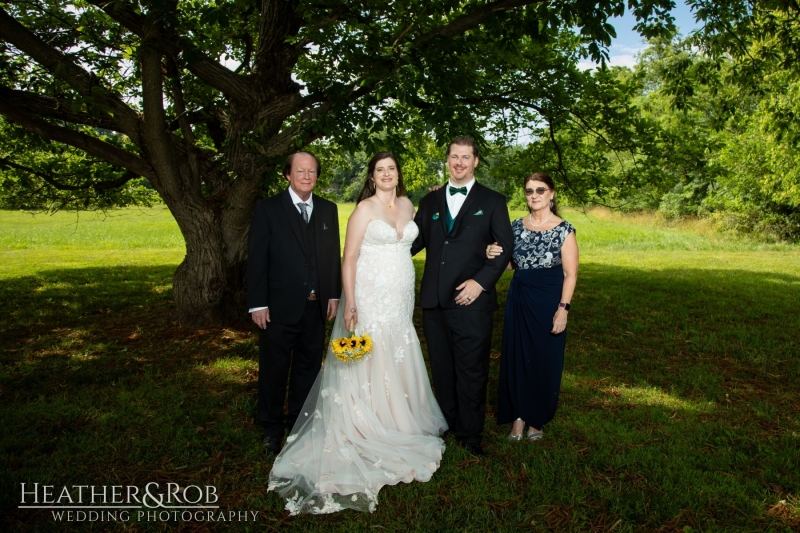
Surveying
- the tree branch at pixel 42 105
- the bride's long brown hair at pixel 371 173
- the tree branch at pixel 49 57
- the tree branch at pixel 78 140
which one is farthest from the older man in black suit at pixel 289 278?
the tree branch at pixel 78 140

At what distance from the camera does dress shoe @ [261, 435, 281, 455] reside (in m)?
4.46

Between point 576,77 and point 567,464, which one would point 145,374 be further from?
point 576,77

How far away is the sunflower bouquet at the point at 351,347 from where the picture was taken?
13.7ft

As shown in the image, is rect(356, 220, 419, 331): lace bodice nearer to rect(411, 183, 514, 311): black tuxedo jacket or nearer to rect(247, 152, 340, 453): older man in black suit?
rect(411, 183, 514, 311): black tuxedo jacket

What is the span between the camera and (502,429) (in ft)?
16.2

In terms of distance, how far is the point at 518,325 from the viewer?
15.6 ft

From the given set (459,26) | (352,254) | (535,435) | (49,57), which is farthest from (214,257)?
(535,435)

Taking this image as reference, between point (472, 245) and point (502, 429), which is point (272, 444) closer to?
point (502, 429)

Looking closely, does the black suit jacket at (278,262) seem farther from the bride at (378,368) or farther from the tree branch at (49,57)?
the tree branch at (49,57)

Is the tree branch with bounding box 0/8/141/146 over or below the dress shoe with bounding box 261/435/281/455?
over

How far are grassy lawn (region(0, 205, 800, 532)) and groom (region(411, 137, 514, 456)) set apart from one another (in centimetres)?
54

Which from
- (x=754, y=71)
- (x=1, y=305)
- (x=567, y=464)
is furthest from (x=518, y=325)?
(x=1, y=305)

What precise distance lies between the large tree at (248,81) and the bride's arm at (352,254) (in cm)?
222

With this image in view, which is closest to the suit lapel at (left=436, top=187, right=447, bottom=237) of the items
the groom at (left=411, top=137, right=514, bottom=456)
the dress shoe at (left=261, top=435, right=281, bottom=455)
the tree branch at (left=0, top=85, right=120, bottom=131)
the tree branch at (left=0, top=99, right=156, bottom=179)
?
the groom at (left=411, top=137, right=514, bottom=456)
